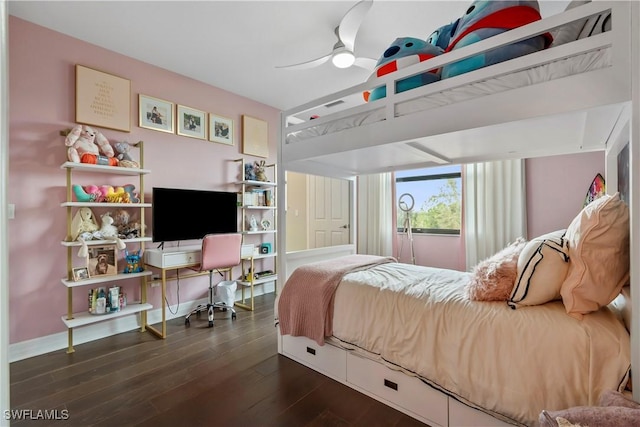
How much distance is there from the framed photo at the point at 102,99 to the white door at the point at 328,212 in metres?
2.18

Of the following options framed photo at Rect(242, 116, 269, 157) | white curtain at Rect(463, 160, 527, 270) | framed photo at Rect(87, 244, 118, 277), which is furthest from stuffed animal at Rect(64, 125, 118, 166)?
white curtain at Rect(463, 160, 527, 270)

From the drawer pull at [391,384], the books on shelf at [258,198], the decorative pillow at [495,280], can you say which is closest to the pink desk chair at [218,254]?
the books on shelf at [258,198]

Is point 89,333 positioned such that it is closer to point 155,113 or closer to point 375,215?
point 155,113

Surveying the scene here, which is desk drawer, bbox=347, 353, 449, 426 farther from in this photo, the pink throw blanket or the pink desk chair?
the pink desk chair

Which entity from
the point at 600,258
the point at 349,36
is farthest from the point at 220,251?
the point at 600,258

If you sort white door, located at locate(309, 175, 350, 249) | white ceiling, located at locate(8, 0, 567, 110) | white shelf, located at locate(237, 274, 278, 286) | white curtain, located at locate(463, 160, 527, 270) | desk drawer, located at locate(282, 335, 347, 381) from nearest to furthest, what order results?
desk drawer, located at locate(282, 335, 347, 381) → white ceiling, located at locate(8, 0, 567, 110) → white door, located at locate(309, 175, 350, 249) → white shelf, located at locate(237, 274, 278, 286) → white curtain, located at locate(463, 160, 527, 270)

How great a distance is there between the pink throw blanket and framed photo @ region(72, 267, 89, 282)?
1696mm

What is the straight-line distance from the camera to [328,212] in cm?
362

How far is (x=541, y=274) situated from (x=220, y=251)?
254 centimetres

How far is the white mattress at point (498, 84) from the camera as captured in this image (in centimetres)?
108

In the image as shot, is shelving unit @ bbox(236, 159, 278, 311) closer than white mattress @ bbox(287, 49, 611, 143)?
No

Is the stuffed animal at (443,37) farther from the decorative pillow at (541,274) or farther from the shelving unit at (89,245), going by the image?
the shelving unit at (89,245)

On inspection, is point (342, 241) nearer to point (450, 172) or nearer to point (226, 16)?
point (450, 172)

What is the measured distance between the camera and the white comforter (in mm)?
1058
